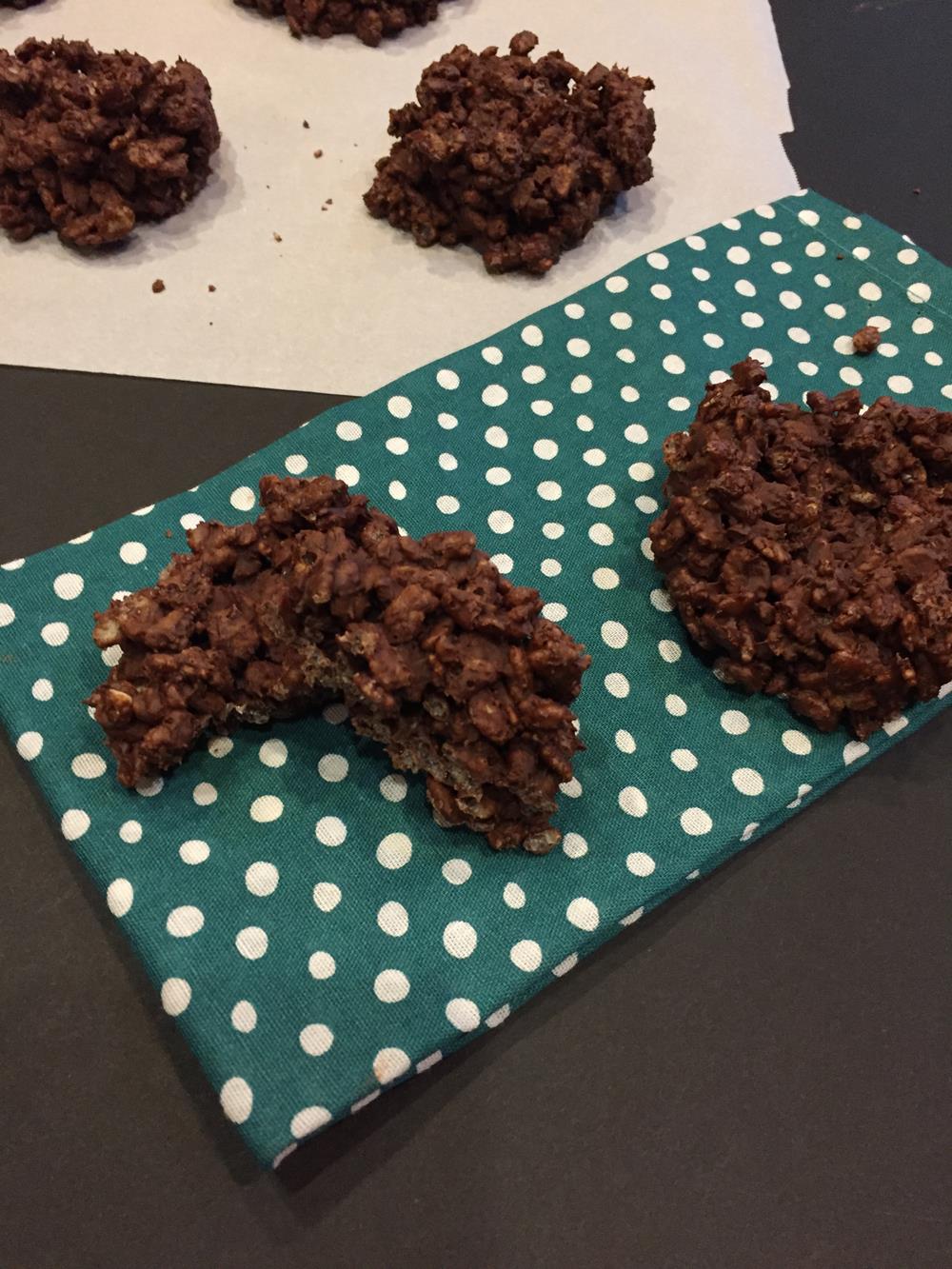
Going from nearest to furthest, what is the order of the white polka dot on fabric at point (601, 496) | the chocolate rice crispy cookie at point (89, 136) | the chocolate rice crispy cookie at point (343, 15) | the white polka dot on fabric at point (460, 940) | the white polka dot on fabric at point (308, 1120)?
1. the white polka dot on fabric at point (308, 1120)
2. the white polka dot on fabric at point (460, 940)
3. the white polka dot on fabric at point (601, 496)
4. the chocolate rice crispy cookie at point (89, 136)
5. the chocolate rice crispy cookie at point (343, 15)

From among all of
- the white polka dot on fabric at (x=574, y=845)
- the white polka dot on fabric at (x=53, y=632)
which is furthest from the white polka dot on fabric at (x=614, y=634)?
the white polka dot on fabric at (x=53, y=632)

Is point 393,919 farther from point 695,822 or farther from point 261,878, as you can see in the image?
point 695,822

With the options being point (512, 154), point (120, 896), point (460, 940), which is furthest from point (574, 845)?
point (512, 154)

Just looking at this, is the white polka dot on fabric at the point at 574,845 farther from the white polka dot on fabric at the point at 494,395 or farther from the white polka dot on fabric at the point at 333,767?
the white polka dot on fabric at the point at 494,395

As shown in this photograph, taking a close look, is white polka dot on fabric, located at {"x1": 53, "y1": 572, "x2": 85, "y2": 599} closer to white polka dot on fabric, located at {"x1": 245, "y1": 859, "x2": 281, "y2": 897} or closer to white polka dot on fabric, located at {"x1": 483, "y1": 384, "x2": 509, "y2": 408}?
white polka dot on fabric, located at {"x1": 245, "y1": 859, "x2": 281, "y2": 897}

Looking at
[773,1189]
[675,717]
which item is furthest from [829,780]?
[773,1189]

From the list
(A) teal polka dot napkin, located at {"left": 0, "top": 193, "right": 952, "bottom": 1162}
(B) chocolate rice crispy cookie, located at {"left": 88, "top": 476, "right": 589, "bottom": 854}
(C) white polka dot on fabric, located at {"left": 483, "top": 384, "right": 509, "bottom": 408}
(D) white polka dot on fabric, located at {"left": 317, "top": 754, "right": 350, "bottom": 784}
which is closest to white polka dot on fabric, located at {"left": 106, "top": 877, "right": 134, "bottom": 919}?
(A) teal polka dot napkin, located at {"left": 0, "top": 193, "right": 952, "bottom": 1162}
